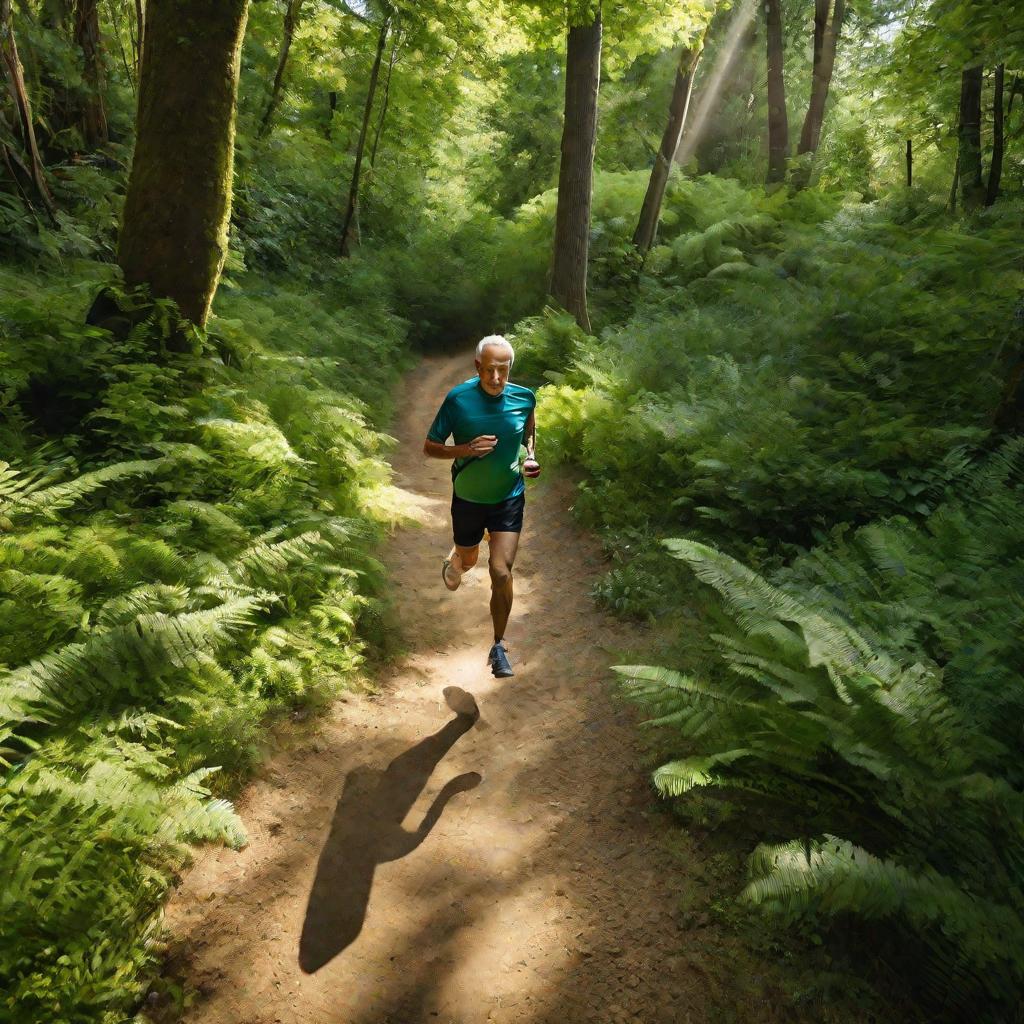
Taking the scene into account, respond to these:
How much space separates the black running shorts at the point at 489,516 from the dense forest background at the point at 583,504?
0.85 metres

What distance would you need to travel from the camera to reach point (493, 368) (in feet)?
16.8

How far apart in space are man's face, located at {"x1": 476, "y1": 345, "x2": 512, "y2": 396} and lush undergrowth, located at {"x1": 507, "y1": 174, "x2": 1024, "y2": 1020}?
1953mm

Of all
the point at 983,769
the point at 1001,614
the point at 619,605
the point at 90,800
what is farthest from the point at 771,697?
the point at 90,800

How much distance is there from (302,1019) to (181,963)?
1.84ft

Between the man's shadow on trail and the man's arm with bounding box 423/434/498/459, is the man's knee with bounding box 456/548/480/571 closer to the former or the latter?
the man's arm with bounding box 423/434/498/459

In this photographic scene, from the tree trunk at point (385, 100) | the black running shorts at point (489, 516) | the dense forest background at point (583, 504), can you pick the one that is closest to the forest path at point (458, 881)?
the dense forest background at point (583, 504)

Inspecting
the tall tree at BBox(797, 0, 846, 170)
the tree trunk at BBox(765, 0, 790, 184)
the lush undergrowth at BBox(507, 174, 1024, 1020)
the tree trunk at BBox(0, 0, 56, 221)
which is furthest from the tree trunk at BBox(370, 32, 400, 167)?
the tree trunk at BBox(0, 0, 56, 221)

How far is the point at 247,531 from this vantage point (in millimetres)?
4926

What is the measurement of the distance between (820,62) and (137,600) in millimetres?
21767

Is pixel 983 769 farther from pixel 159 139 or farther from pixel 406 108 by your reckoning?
pixel 406 108

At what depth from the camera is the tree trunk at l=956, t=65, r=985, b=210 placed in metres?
12.5

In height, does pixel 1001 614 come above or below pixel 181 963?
above

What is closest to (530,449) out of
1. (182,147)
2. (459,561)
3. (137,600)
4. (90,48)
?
(459,561)

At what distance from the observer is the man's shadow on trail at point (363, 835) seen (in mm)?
3162
